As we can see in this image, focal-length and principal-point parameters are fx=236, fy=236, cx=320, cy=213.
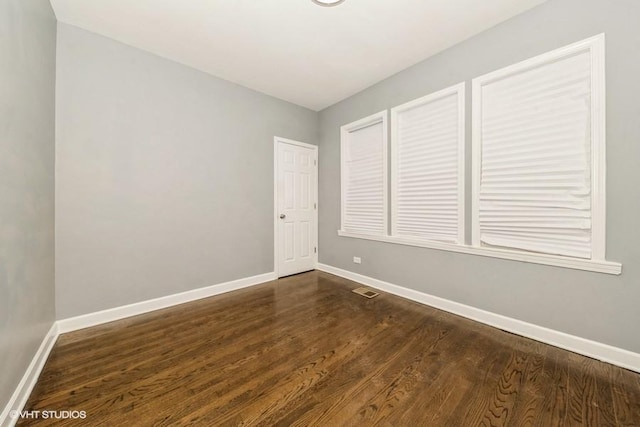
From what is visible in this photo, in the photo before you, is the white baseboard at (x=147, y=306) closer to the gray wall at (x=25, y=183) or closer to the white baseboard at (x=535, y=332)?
the gray wall at (x=25, y=183)

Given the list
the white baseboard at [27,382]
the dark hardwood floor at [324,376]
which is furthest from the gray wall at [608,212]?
the white baseboard at [27,382]

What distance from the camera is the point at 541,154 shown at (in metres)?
1.99

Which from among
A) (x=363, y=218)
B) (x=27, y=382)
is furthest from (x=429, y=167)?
(x=27, y=382)

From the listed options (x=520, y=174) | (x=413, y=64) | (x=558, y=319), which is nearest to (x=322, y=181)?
(x=413, y=64)

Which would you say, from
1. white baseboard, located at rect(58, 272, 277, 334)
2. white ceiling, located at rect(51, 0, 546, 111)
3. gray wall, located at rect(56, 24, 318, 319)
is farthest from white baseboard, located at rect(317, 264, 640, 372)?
white ceiling, located at rect(51, 0, 546, 111)

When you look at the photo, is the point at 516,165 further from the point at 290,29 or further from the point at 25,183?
the point at 25,183

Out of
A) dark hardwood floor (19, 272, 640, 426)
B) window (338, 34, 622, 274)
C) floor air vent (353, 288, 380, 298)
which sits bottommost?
dark hardwood floor (19, 272, 640, 426)

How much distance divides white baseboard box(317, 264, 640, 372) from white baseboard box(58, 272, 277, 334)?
6.76 ft

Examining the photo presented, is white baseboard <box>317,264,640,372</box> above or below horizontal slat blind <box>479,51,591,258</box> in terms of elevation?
below

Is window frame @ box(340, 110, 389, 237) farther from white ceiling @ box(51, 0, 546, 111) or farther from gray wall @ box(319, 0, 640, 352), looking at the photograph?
white ceiling @ box(51, 0, 546, 111)

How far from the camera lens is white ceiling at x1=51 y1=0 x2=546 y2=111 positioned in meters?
2.00

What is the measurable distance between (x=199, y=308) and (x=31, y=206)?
1.65 m

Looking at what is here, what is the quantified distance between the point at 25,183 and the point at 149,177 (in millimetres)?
1093

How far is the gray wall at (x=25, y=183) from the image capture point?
1.25 m
